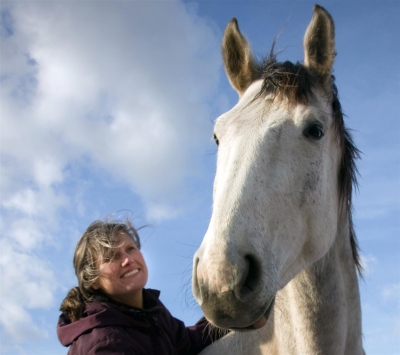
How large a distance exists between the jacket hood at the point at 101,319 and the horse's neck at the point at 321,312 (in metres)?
1.16

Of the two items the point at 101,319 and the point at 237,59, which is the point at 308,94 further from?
the point at 101,319

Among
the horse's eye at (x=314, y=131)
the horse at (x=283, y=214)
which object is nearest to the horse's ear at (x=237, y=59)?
the horse at (x=283, y=214)

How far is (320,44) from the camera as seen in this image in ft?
12.8

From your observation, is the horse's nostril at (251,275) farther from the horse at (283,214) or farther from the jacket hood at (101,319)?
the jacket hood at (101,319)

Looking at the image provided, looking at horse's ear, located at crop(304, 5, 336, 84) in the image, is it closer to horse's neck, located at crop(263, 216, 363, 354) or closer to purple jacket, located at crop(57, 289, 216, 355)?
horse's neck, located at crop(263, 216, 363, 354)

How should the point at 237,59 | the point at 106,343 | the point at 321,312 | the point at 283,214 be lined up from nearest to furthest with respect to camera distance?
the point at 283,214 → the point at 106,343 → the point at 321,312 → the point at 237,59

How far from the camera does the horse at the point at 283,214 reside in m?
2.51

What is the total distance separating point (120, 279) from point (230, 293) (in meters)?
1.55

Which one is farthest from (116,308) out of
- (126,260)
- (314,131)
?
(314,131)

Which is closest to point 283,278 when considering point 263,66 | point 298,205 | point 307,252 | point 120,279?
point 307,252

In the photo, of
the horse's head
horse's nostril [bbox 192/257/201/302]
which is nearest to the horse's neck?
the horse's head

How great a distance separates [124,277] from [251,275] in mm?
1498

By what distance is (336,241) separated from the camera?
3.73 m

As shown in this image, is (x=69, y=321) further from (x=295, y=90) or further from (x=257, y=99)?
(x=295, y=90)
